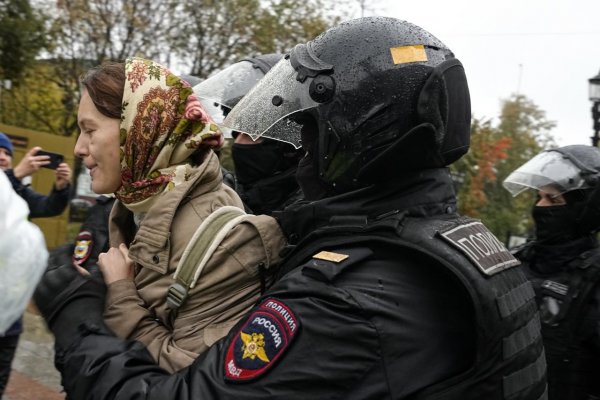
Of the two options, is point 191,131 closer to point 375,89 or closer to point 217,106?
point 375,89

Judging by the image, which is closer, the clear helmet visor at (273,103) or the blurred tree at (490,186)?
the clear helmet visor at (273,103)

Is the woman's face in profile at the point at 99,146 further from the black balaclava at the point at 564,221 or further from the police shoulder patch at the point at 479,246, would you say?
the black balaclava at the point at 564,221

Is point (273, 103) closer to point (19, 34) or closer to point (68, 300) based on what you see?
point (68, 300)

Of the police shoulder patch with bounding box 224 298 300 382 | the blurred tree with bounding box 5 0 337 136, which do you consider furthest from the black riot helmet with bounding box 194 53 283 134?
the blurred tree with bounding box 5 0 337 136

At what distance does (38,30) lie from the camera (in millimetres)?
13609

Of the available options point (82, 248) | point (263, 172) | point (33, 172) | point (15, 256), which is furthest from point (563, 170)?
point (33, 172)

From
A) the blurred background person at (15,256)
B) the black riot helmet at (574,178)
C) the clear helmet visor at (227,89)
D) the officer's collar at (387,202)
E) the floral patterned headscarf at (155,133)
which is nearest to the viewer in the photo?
the blurred background person at (15,256)

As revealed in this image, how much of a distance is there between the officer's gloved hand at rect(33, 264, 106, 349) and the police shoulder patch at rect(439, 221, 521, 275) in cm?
88

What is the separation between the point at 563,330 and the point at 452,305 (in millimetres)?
1793

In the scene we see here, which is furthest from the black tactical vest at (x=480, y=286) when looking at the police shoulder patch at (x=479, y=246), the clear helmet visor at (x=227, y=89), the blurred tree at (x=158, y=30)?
the blurred tree at (x=158, y=30)

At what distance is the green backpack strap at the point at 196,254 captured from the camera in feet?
5.43

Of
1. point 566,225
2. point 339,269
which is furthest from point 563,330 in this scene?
point 339,269

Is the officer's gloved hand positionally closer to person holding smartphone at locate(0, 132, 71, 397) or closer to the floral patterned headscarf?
the floral patterned headscarf

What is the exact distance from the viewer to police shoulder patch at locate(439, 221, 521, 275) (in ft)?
4.76
